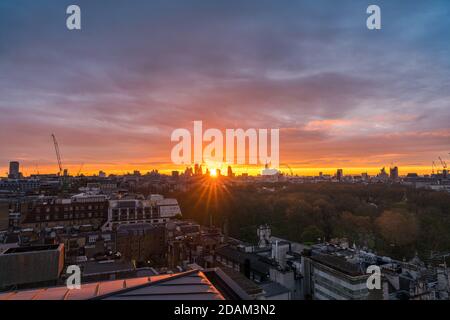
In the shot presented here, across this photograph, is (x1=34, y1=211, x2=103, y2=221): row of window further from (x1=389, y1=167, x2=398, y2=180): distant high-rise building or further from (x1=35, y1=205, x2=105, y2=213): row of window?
(x1=389, y1=167, x2=398, y2=180): distant high-rise building

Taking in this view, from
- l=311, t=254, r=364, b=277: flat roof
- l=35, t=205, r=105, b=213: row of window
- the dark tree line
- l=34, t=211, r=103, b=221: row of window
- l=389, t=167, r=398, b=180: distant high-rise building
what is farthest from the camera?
l=389, t=167, r=398, b=180: distant high-rise building

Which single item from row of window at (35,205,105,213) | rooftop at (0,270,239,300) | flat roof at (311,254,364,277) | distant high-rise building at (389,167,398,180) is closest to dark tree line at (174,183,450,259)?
row of window at (35,205,105,213)

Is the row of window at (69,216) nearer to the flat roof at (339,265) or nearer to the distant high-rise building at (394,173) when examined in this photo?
the flat roof at (339,265)

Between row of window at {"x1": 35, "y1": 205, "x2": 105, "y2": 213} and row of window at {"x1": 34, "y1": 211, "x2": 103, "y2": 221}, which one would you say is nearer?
row of window at {"x1": 34, "y1": 211, "x2": 103, "y2": 221}

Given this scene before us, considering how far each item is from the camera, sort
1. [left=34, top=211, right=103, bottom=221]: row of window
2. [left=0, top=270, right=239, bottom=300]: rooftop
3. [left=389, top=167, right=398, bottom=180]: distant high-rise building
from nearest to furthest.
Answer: [left=0, top=270, right=239, bottom=300]: rooftop → [left=34, top=211, right=103, bottom=221]: row of window → [left=389, top=167, right=398, bottom=180]: distant high-rise building

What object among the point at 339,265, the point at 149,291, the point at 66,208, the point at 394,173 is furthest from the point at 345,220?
the point at 394,173

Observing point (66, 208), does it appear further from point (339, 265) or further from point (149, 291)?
point (149, 291)

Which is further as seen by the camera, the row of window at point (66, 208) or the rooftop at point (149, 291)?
the row of window at point (66, 208)

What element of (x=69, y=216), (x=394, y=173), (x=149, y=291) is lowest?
(x=69, y=216)

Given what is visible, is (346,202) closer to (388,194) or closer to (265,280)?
(388,194)

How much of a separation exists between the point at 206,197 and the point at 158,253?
1930 cm

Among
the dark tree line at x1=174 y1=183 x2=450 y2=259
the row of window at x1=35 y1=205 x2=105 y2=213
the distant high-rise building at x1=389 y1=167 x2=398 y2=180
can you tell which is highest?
the distant high-rise building at x1=389 y1=167 x2=398 y2=180

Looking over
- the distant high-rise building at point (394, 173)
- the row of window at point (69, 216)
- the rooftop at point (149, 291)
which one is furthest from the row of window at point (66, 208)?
the distant high-rise building at point (394, 173)

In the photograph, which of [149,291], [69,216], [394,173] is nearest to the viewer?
[149,291]
